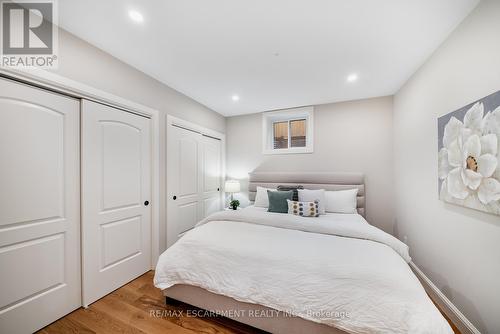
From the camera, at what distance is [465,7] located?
4.47 feet

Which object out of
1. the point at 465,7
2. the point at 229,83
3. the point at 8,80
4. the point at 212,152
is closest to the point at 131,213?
the point at 8,80

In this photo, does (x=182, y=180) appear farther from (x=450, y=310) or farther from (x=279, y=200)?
(x=450, y=310)

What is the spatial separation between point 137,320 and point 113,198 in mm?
1156

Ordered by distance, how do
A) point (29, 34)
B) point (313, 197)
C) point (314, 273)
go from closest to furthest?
point (314, 273)
point (29, 34)
point (313, 197)

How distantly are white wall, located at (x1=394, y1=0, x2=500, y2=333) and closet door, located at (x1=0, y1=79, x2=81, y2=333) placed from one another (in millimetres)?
3244

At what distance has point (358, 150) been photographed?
3.10 metres

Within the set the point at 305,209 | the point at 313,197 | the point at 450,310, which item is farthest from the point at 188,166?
the point at 450,310

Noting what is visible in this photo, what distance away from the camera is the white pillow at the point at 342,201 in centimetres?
273

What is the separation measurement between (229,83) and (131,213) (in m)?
2.05

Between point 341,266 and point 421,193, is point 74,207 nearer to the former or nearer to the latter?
point 341,266

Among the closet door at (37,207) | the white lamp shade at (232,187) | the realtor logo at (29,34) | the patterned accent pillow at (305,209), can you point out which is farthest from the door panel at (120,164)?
the patterned accent pillow at (305,209)

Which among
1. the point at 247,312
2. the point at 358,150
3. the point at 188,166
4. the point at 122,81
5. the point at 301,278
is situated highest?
the point at 122,81

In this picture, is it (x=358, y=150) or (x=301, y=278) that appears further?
(x=358, y=150)

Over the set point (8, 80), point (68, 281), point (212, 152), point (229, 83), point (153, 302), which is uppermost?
point (229, 83)
